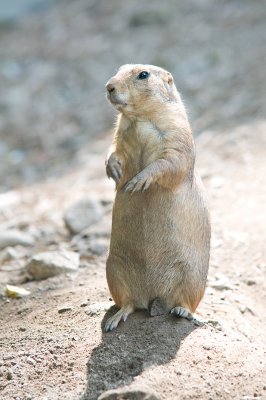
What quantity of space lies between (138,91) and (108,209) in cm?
252

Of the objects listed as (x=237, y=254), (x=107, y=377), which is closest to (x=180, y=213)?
(x=107, y=377)

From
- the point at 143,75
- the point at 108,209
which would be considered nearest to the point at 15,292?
the point at 108,209

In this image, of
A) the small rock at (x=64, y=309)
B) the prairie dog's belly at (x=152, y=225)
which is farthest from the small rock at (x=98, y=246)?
the prairie dog's belly at (x=152, y=225)

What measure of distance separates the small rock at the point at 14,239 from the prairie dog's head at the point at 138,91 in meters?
2.41

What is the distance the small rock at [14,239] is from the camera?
20.9 feet

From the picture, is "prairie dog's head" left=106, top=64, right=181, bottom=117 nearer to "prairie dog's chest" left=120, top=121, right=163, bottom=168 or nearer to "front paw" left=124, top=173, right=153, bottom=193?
"prairie dog's chest" left=120, top=121, right=163, bottom=168

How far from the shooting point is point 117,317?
4.27 metres

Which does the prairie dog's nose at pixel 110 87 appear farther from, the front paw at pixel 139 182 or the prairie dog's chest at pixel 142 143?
the front paw at pixel 139 182

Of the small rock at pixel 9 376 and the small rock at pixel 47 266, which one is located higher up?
the small rock at pixel 47 266

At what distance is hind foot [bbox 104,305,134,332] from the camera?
4.21 metres

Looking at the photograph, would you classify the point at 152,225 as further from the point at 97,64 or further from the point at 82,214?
the point at 97,64

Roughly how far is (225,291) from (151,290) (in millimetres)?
1064

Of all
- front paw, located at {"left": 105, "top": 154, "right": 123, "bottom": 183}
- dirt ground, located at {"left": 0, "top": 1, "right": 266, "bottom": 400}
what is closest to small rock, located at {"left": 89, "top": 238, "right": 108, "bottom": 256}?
dirt ground, located at {"left": 0, "top": 1, "right": 266, "bottom": 400}

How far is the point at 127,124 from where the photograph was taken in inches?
173
